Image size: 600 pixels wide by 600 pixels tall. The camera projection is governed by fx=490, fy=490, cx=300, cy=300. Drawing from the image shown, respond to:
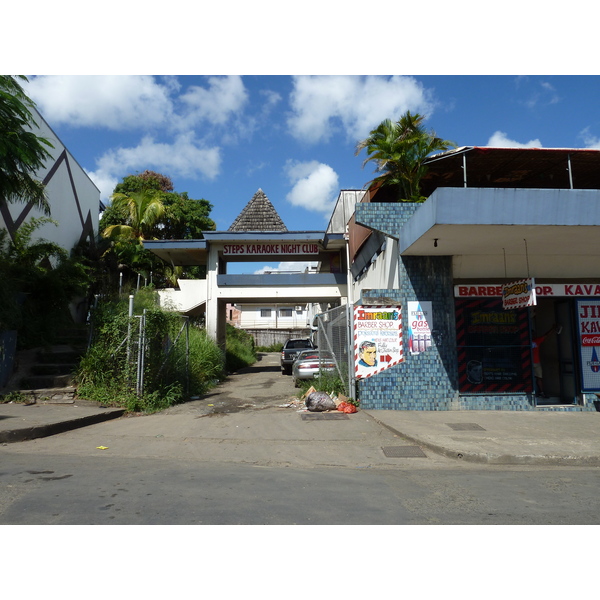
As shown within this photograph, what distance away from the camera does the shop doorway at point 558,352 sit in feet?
38.7

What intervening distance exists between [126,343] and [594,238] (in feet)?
34.1

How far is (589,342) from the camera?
11.6m

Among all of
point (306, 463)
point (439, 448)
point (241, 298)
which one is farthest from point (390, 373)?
point (241, 298)

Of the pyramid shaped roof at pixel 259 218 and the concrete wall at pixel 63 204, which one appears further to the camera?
the pyramid shaped roof at pixel 259 218

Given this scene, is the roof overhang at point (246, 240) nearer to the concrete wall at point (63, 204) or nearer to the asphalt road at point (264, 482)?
the concrete wall at point (63, 204)

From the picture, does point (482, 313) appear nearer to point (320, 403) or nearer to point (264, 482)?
point (320, 403)

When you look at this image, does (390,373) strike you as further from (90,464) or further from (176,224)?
(176,224)

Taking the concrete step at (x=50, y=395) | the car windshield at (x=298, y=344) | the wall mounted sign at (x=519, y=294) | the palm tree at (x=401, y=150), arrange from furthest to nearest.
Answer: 1. the car windshield at (x=298, y=344)
2. the palm tree at (x=401, y=150)
3. the concrete step at (x=50, y=395)
4. the wall mounted sign at (x=519, y=294)

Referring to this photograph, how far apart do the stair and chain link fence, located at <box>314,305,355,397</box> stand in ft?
20.9

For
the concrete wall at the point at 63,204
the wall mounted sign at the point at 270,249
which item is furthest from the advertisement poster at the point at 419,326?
the concrete wall at the point at 63,204

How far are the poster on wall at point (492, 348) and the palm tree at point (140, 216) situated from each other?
18117mm

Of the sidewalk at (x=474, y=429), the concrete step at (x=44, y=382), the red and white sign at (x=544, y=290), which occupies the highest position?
the red and white sign at (x=544, y=290)

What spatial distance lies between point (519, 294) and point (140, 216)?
20.2 m

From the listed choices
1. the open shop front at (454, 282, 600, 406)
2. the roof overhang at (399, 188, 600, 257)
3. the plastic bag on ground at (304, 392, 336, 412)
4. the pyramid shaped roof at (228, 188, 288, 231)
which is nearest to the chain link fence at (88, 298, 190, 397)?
the plastic bag on ground at (304, 392, 336, 412)
